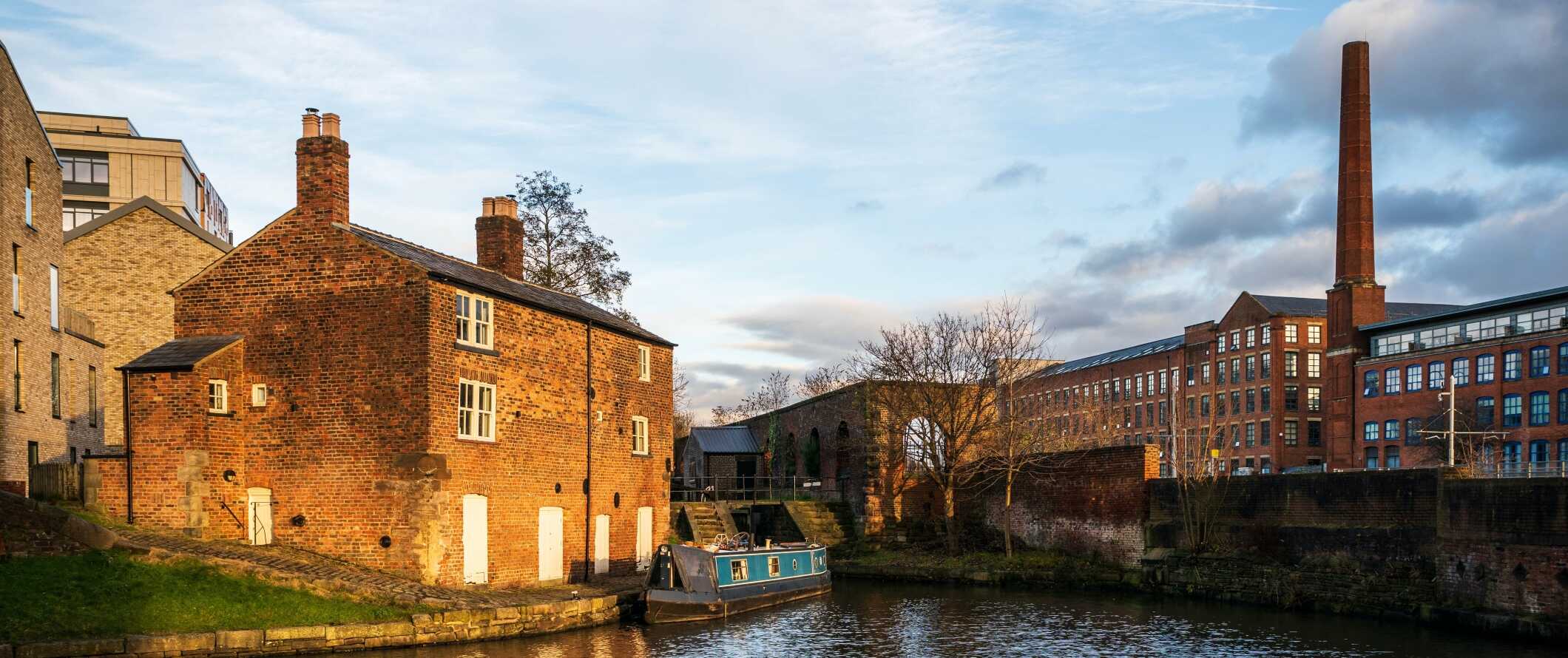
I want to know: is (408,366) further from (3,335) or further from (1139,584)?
(1139,584)

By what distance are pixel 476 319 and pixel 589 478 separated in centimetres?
538

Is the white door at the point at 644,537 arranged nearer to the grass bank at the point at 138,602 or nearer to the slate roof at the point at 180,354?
the grass bank at the point at 138,602

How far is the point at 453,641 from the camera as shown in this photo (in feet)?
71.8

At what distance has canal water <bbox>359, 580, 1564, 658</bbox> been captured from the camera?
2250 centimetres

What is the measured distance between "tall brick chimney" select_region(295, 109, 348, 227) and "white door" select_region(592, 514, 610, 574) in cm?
908

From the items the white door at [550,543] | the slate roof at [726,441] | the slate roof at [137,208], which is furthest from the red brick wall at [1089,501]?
the slate roof at [137,208]

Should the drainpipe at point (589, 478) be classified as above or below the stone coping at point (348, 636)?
above

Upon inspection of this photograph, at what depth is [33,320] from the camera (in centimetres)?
2878

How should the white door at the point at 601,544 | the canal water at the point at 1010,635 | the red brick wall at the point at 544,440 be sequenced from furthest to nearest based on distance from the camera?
1. the white door at the point at 601,544
2. the red brick wall at the point at 544,440
3. the canal water at the point at 1010,635

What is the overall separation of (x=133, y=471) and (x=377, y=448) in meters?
4.37

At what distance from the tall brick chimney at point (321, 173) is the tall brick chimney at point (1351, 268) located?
172ft

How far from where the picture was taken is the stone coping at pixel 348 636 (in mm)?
18141

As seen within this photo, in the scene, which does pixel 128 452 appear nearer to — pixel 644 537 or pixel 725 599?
pixel 725 599

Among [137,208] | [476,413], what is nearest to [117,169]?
[137,208]
